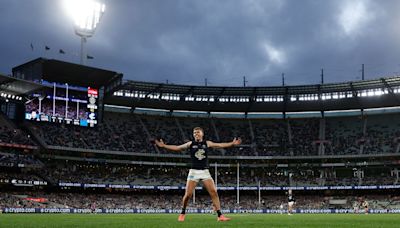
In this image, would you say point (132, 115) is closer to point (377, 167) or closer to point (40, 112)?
point (40, 112)

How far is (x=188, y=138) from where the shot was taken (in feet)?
298

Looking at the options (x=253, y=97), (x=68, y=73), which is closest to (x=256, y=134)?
(x=253, y=97)

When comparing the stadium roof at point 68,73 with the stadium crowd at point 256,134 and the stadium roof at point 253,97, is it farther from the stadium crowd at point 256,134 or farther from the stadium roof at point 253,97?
the stadium crowd at point 256,134

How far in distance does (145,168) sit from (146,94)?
13860 mm

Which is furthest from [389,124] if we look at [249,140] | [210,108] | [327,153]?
[210,108]

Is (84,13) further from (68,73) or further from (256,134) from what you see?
(256,134)

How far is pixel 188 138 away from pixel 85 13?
40022 millimetres

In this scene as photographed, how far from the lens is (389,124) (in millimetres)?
90188

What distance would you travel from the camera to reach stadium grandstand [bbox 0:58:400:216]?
7269 cm

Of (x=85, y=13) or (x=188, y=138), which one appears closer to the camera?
(x=85, y=13)

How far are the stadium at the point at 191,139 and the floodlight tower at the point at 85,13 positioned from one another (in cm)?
1350

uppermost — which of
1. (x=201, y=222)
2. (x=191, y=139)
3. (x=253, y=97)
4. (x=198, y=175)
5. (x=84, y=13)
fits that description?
(x=84, y=13)

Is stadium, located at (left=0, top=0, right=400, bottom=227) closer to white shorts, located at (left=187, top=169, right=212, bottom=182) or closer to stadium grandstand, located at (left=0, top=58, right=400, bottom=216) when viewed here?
stadium grandstand, located at (left=0, top=58, right=400, bottom=216)

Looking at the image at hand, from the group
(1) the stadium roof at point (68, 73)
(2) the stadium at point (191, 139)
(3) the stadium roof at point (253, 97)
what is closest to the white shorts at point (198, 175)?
(2) the stadium at point (191, 139)
